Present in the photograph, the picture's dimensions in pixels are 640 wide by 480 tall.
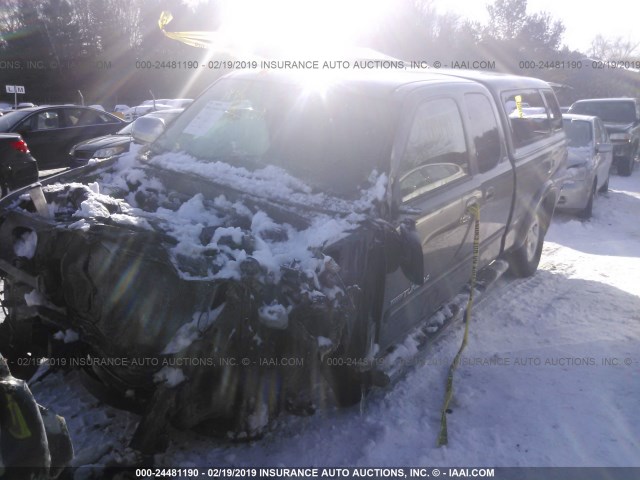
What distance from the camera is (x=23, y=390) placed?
1.81 meters

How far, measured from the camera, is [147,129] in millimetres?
4242

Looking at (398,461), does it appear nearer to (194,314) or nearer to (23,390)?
(194,314)

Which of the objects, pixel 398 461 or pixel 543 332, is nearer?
pixel 398 461

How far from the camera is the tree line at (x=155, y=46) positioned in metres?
30.5

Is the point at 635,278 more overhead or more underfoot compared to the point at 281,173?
more underfoot

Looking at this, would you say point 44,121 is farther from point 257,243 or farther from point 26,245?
point 257,243

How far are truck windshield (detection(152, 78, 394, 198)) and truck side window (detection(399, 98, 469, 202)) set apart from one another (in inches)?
8.7

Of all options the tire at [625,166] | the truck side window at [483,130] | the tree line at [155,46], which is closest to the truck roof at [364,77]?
the truck side window at [483,130]

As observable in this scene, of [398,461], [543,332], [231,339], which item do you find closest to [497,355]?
[543,332]

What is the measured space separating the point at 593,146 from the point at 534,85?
4667mm

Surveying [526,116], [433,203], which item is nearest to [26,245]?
[433,203]

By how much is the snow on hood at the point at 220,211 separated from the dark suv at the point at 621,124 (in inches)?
572

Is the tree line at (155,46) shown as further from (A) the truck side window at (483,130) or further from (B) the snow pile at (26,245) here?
(B) the snow pile at (26,245)

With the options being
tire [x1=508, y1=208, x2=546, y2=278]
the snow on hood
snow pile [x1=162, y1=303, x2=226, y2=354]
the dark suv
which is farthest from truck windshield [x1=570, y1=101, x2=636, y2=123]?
snow pile [x1=162, y1=303, x2=226, y2=354]
